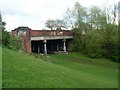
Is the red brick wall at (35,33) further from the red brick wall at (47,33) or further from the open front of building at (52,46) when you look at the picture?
the open front of building at (52,46)

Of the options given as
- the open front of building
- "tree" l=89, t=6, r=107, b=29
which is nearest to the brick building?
the open front of building

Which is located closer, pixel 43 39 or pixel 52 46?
pixel 43 39

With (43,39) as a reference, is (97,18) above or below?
above

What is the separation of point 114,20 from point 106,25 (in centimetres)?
325

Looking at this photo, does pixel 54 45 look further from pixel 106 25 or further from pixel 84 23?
pixel 106 25

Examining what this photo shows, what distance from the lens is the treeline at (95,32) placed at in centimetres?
4322

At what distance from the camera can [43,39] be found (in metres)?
44.0

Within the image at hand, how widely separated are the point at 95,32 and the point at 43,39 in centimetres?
873

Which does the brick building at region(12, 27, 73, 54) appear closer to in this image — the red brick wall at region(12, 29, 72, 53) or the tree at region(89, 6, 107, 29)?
the red brick wall at region(12, 29, 72, 53)

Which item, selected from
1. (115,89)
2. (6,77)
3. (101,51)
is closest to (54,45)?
(101,51)

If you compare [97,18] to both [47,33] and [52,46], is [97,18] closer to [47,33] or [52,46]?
[47,33]

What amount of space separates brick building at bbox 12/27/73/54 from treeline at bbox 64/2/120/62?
184cm

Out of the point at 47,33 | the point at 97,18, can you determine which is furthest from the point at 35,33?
the point at 97,18

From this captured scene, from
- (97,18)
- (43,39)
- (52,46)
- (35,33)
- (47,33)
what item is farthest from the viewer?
(52,46)
